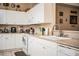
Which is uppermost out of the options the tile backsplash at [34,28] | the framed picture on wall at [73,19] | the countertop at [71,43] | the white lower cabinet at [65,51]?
the framed picture on wall at [73,19]

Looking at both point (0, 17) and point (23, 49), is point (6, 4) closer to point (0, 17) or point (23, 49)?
point (0, 17)

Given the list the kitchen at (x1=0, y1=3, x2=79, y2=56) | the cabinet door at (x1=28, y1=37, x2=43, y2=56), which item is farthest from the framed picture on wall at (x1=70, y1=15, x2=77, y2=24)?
the cabinet door at (x1=28, y1=37, x2=43, y2=56)

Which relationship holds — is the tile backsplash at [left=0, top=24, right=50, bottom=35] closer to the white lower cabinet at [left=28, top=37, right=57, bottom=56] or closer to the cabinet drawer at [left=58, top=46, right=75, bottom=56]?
the white lower cabinet at [left=28, top=37, right=57, bottom=56]

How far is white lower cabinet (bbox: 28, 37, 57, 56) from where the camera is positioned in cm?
183

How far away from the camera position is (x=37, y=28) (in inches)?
77.5

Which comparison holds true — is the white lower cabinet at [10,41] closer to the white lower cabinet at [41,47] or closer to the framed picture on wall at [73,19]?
the white lower cabinet at [41,47]

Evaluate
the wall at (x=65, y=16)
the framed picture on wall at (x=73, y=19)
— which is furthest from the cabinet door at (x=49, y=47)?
the framed picture on wall at (x=73, y=19)

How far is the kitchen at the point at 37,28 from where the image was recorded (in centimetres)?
182

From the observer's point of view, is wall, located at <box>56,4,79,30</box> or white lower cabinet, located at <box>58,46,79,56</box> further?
wall, located at <box>56,4,79,30</box>

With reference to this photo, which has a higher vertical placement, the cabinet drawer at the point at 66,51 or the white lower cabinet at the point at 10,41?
the white lower cabinet at the point at 10,41

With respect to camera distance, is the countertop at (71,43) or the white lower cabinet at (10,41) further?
the white lower cabinet at (10,41)

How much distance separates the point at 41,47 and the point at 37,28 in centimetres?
27

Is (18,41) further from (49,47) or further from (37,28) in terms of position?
(49,47)

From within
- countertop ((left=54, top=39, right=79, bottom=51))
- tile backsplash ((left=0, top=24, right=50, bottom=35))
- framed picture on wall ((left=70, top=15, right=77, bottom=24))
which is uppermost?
framed picture on wall ((left=70, top=15, right=77, bottom=24))
